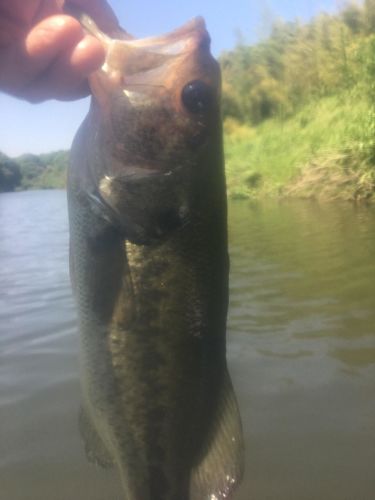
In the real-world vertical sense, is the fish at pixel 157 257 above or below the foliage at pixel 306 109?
below

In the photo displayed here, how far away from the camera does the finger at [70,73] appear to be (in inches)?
69.2

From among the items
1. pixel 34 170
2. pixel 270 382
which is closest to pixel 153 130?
pixel 270 382

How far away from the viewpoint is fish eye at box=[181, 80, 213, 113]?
1941mm

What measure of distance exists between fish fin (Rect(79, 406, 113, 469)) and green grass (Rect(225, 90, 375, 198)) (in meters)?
17.2

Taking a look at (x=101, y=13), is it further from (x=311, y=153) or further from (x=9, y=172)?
(x=9, y=172)

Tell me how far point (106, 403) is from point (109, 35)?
1.28 metres

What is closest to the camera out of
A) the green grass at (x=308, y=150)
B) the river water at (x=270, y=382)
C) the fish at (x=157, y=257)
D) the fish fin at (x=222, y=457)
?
the fish at (x=157, y=257)

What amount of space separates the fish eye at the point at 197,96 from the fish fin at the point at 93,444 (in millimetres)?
1205

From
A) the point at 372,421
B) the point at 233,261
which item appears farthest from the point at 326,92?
the point at 372,421

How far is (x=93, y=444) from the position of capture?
89.3 inches

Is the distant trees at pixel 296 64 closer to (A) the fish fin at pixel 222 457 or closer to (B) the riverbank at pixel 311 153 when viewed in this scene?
(B) the riverbank at pixel 311 153

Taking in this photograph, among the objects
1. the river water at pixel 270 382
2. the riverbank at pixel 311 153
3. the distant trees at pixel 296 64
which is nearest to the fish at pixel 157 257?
the river water at pixel 270 382

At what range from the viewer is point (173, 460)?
2.06m

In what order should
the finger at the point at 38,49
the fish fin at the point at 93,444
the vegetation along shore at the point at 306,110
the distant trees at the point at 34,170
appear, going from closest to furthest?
the finger at the point at 38,49 → the fish fin at the point at 93,444 → the vegetation along shore at the point at 306,110 → the distant trees at the point at 34,170
